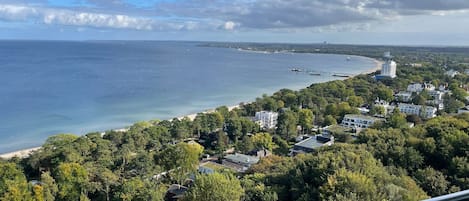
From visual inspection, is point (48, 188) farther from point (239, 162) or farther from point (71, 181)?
point (239, 162)

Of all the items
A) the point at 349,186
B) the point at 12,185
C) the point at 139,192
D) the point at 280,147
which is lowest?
the point at 280,147

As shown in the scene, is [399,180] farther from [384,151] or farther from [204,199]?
[204,199]

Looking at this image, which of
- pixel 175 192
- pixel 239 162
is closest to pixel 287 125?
pixel 239 162

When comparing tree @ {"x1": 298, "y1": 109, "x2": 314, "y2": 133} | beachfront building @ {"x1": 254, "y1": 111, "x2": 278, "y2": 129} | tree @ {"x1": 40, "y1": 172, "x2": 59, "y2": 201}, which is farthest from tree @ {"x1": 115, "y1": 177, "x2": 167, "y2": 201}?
beachfront building @ {"x1": 254, "y1": 111, "x2": 278, "y2": 129}

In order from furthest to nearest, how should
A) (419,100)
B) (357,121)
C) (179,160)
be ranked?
(419,100), (357,121), (179,160)

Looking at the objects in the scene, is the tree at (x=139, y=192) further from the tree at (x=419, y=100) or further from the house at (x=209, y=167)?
the tree at (x=419, y=100)

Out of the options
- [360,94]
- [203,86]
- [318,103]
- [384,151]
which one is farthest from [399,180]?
[203,86]

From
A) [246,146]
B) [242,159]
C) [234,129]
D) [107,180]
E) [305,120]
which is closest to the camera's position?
[107,180]

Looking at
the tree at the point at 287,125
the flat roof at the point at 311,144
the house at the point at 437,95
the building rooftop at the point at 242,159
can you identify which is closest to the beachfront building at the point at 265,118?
the tree at the point at 287,125

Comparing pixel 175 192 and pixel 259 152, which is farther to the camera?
pixel 259 152
